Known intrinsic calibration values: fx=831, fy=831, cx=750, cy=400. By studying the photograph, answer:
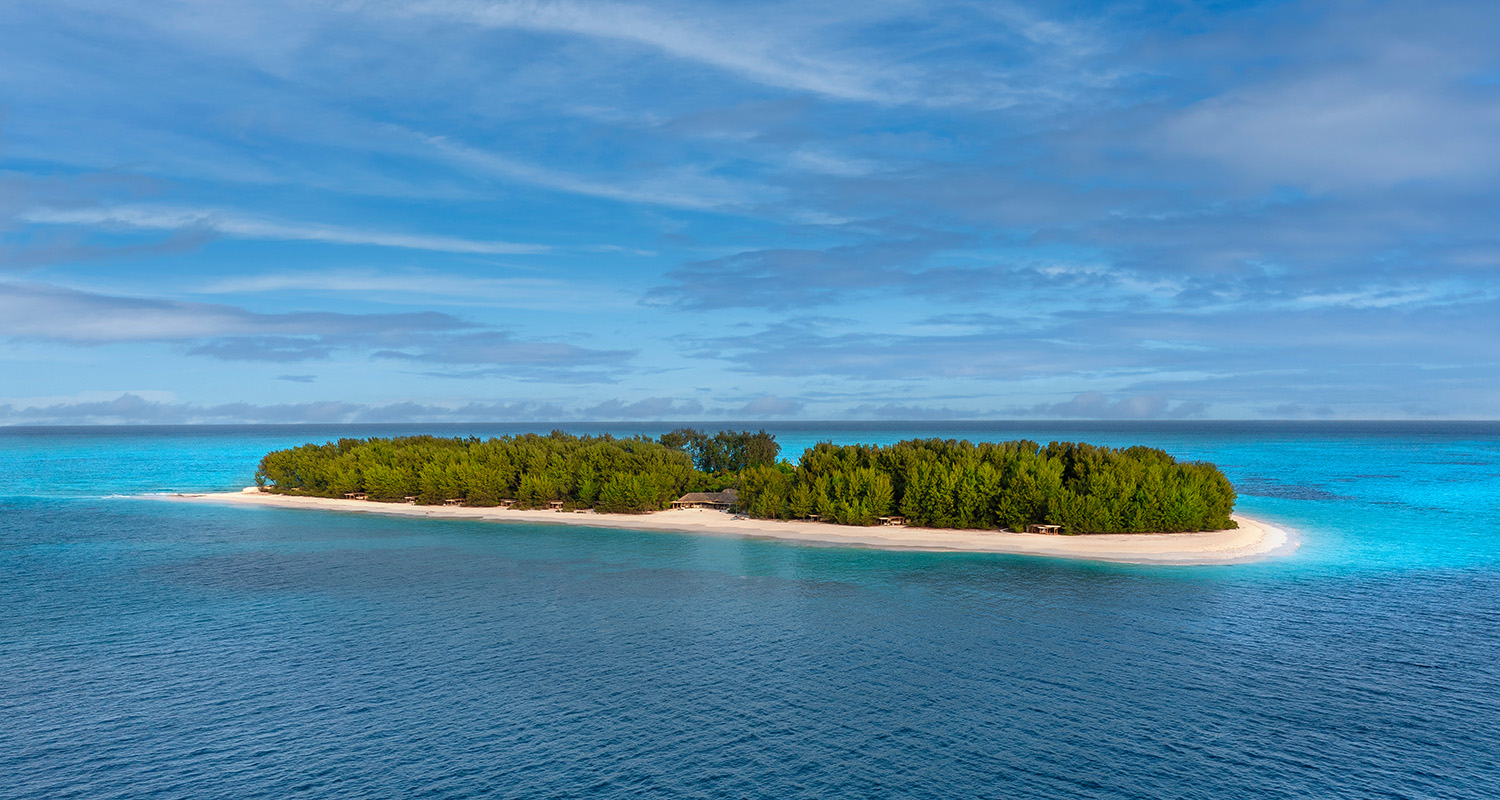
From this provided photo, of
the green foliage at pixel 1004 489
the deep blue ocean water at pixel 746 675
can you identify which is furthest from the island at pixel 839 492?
the deep blue ocean water at pixel 746 675

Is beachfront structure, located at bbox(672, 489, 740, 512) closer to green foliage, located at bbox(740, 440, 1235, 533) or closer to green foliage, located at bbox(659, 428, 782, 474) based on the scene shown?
green foliage, located at bbox(740, 440, 1235, 533)

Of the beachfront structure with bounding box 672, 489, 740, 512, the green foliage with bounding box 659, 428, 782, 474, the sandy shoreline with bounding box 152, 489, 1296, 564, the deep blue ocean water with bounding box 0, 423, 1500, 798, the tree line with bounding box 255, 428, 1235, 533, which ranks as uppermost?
the green foliage with bounding box 659, 428, 782, 474

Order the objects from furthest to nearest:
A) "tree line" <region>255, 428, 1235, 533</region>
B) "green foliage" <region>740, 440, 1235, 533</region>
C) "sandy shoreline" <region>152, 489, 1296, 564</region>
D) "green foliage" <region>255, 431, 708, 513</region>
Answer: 1. "green foliage" <region>255, 431, 708, 513</region>
2. "tree line" <region>255, 428, 1235, 533</region>
3. "green foliage" <region>740, 440, 1235, 533</region>
4. "sandy shoreline" <region>152, 489, 1296, 564</region>

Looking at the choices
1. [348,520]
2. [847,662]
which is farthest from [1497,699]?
[348,520]

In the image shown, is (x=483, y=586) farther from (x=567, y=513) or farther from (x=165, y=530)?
(x=165, y=530)

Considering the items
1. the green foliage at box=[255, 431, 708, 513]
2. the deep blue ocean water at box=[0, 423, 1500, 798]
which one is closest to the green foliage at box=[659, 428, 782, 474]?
the green foliage at box=[255, 431, 708, 513]

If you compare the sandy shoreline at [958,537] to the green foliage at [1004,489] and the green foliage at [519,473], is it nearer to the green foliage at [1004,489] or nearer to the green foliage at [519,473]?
the green foliage at [1004,489]

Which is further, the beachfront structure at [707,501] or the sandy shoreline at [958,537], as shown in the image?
the beachfront structure at [707,501]
